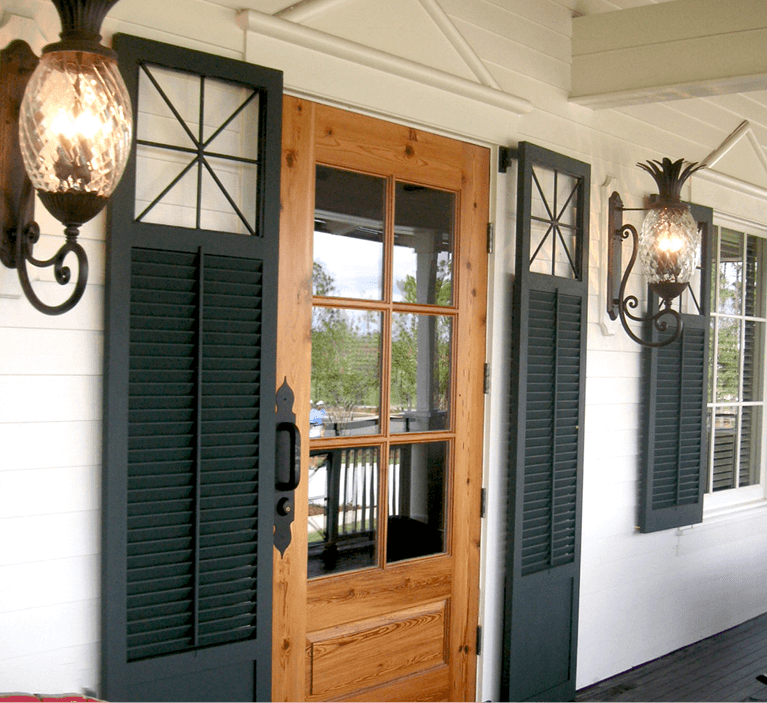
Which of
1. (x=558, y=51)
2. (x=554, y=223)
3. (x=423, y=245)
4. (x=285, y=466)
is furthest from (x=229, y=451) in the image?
(x=558, y=51)

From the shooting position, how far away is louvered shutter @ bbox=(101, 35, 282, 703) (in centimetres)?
210

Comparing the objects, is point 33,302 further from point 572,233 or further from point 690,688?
point 690,688

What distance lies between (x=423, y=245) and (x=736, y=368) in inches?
114

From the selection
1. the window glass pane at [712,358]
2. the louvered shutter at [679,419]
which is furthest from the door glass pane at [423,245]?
the window glass pane at [712,358]

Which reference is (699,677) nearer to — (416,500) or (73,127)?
(416,500)

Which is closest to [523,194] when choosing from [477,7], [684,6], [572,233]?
[572,233]

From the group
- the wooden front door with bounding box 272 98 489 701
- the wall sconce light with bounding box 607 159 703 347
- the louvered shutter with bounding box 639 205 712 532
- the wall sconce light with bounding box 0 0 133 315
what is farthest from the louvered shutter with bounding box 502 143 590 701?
the wall sconce light with bounding box 0 0 133 315

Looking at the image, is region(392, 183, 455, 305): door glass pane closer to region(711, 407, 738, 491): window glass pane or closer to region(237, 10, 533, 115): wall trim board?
region(237, 10, 533, 115): wall trim board

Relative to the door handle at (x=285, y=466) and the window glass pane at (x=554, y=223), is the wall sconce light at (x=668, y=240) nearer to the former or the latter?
the window glass pane at (x=554, y=223)

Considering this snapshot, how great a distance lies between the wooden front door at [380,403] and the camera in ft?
8.52

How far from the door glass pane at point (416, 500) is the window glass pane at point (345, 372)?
0.20m

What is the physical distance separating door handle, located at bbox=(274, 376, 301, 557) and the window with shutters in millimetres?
3110

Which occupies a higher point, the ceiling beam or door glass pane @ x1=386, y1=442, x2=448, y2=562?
the ceiling beam

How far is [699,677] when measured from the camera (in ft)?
13.0
